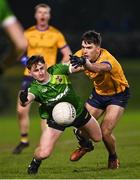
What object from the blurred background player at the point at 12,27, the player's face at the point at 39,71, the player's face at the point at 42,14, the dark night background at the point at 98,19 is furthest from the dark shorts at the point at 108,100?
the dark night background at the point at 98,19

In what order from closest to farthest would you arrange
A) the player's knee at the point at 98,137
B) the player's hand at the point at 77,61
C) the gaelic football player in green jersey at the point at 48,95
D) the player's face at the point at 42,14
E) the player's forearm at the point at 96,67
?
1. the player's hand at the point at 77,61
2. the player's forearm at the point at 96,67
3. the gaelic football player in green jersey at the point at 48,95
4. the player's knee at the point at 98,137
5. the player's face at the point at 42,14

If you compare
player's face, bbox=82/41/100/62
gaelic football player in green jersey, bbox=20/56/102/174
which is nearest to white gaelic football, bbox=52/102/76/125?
gaelic football player in green jersey, bbox=20/56/102/174

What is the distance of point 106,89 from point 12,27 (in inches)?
189

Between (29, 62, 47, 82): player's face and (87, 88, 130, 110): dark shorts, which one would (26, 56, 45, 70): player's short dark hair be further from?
(87, 88, 130, 110): dark shorts

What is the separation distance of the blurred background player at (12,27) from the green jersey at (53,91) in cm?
378

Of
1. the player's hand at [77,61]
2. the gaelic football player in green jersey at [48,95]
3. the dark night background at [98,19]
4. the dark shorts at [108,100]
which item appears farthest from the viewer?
the dark night background at [98,19]

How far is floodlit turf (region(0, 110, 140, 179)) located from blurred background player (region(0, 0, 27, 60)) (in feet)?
11.9

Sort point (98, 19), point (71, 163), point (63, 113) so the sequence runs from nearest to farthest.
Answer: point (63, 113) < point (71, 163) < point (98, 19)

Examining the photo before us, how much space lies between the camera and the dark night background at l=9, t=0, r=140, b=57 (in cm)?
Answer: 4981

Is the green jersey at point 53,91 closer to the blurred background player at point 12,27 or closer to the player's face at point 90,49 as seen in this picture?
the player's face at point 90,49

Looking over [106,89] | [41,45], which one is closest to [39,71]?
[106,89]

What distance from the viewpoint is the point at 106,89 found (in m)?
12.6

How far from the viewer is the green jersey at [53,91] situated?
11.9 metres

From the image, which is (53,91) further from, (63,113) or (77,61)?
(77,61)
